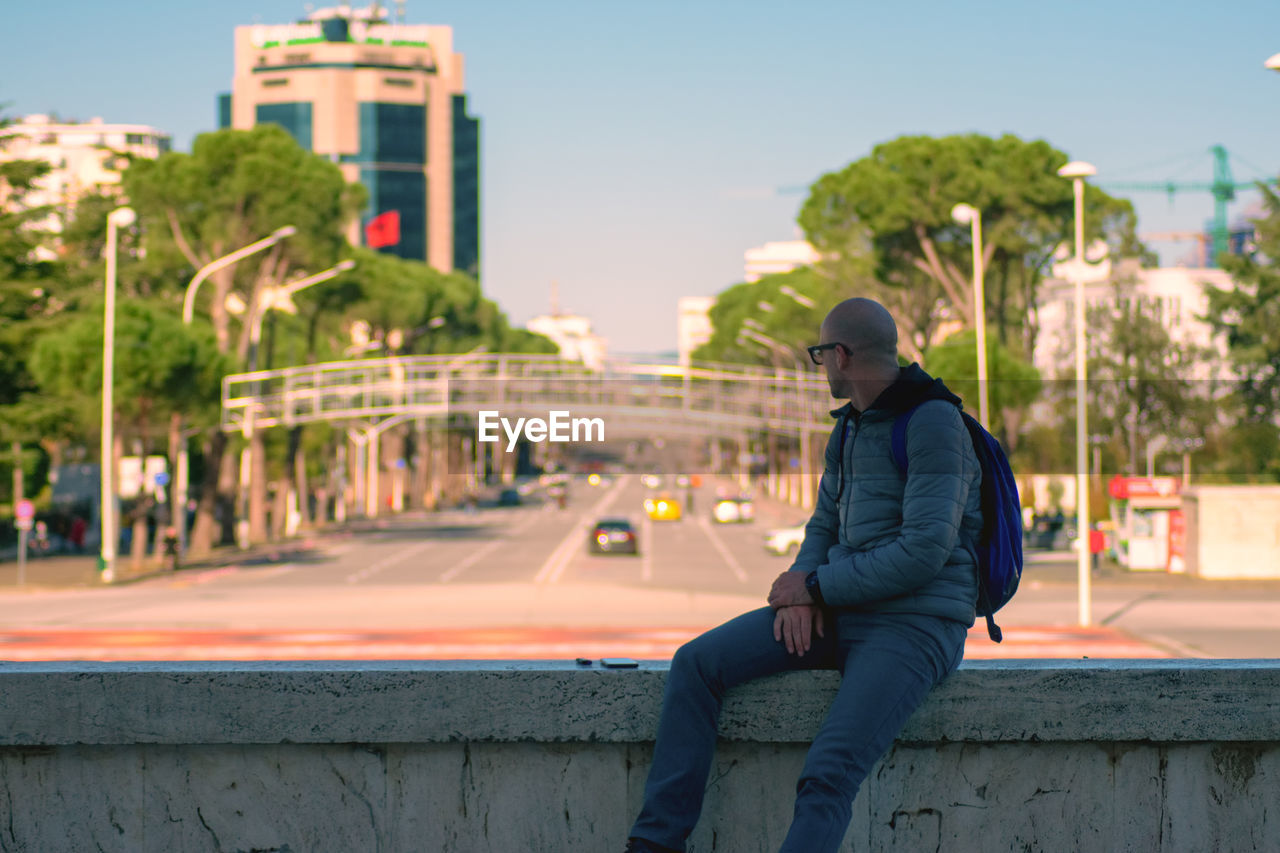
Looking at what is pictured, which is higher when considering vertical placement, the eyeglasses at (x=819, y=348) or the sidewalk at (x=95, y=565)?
the eyeglasses at (x=819, y=348)

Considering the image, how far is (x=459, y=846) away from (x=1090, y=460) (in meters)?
44.6

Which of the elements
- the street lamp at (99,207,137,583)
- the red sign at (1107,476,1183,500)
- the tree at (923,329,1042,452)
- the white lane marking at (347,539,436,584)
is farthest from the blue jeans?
the red sign at (1107,476,1183,500)

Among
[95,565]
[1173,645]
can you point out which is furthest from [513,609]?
[95,565]

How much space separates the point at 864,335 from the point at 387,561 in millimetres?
39808

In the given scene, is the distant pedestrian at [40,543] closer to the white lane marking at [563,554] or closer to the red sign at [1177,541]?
the white lane marking at [563,554]

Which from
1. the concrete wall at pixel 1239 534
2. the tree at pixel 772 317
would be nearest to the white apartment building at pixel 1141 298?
the concrete wall at pixel 1239 534

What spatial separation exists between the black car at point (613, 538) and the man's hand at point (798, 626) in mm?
38196

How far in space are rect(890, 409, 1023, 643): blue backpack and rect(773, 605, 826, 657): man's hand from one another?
38 cm

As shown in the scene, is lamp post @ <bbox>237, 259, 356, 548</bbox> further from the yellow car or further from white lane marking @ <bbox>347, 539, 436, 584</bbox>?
the yellow car

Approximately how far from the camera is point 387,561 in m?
42.5

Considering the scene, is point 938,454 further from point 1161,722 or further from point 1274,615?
point 1274,615

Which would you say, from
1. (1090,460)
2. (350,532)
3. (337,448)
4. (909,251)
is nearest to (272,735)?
(909,251)

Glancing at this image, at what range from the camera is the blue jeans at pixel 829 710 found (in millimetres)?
3406

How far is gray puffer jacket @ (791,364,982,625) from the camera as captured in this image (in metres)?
3.43
